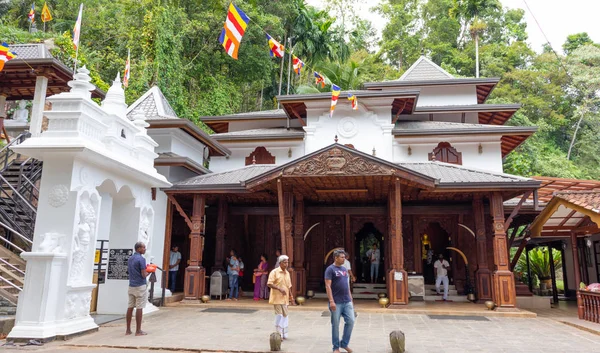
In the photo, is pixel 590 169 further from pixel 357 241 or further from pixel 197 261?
pixel 197 261

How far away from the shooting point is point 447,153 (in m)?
18.2

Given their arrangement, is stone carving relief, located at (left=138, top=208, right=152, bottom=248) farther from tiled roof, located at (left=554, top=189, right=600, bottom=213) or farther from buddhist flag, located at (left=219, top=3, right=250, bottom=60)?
tiled roof, located at (left=554, top=189, right=600, bottom=213)

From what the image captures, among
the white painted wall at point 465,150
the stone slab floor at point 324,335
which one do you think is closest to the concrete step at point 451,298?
the stone slab floor at point 324,335

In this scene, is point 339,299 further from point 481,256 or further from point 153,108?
point 153,108

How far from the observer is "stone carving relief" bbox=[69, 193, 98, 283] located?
8.56 m

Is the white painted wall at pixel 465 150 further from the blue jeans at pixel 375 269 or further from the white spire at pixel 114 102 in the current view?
the white spire at pixel 114 102

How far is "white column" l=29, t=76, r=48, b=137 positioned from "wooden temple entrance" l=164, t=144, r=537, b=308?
565 cm

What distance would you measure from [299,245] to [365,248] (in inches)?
243

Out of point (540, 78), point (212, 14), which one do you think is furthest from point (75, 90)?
point (540, 78)

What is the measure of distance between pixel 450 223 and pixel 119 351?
41.1 feet

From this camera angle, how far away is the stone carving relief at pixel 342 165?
1180cm

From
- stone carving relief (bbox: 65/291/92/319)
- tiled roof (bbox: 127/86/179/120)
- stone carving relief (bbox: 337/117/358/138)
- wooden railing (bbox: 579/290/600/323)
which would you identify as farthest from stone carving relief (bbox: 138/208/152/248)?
wooden railing (bbox: 579/290/600/323)

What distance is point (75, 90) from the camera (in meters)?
9.06

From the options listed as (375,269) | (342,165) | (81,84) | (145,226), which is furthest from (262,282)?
(81,84)
